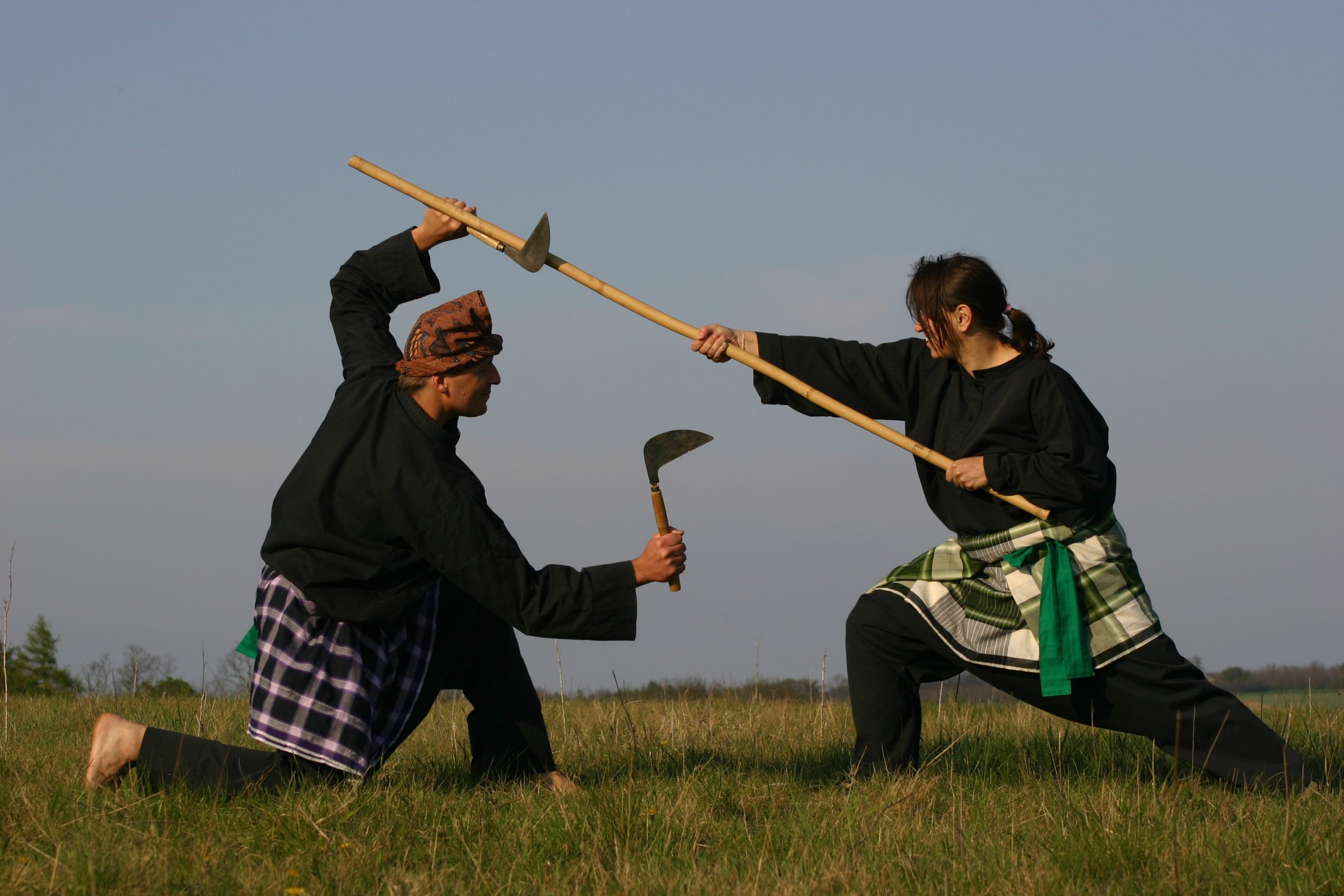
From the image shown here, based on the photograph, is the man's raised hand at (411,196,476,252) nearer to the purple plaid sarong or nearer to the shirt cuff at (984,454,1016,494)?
the purple plaid sarong

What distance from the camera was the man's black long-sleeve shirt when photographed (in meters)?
3.66

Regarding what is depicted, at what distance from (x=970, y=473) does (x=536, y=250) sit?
1.77 m

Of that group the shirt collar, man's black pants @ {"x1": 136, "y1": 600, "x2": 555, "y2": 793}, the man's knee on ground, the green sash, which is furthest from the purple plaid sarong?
the green sash

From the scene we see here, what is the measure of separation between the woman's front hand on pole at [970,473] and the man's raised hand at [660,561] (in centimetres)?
102

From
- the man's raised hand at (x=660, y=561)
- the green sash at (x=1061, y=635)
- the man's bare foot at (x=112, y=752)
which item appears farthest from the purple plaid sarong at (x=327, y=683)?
the green sash at (x=1061, y=635)

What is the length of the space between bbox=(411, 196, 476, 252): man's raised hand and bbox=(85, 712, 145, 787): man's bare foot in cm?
195

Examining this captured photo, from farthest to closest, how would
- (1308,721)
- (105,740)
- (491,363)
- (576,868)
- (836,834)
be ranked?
1. (1308,721)
2. (491,363)
3. (105,740)
4. (836,834)
5. (576,868)

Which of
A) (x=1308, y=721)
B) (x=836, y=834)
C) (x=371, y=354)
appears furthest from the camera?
(x=1308, y=721)

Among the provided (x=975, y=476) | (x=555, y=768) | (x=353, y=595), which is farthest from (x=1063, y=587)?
(x=353, y=595)

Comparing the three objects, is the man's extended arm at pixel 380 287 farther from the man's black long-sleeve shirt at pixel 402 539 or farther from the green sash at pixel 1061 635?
the green sash at pixel 1061 635

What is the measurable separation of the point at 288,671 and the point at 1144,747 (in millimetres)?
3412

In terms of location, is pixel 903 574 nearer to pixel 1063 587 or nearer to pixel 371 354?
pixel 1063 587

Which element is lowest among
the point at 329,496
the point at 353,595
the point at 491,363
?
the point at 353,595

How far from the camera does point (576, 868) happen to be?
3049 mm
